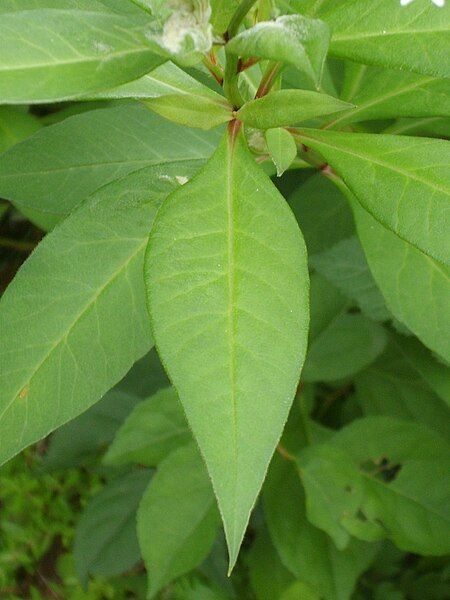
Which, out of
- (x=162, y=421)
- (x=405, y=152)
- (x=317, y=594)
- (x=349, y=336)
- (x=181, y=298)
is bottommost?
(x=317, y=594)

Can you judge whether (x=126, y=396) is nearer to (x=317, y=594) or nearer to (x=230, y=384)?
(x=317, y=594)

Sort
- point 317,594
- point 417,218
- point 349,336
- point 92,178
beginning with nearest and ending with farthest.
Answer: point 417,218 < point 92,178 < point 317,594 < point 349,336

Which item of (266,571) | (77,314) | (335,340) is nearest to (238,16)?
(77,314)

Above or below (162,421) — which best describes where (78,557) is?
→ below

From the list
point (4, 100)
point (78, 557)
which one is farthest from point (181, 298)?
point (78, 557)

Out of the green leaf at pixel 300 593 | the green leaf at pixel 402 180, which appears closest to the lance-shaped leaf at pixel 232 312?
the green leaf at pixel 402 180

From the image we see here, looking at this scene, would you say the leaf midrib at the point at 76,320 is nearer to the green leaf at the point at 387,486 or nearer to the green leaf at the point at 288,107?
the green leaf at the point at 288,107
